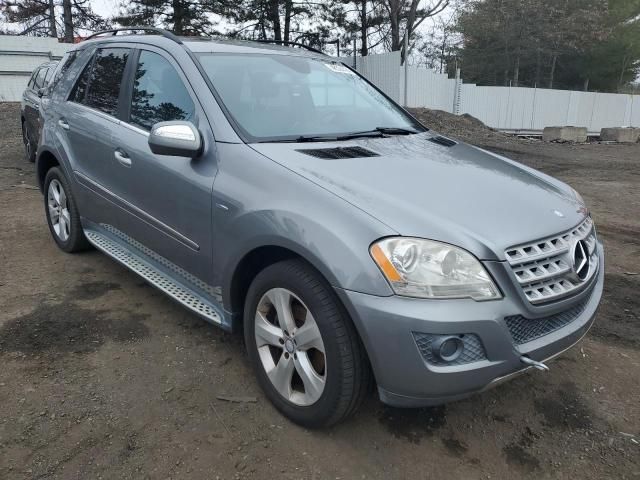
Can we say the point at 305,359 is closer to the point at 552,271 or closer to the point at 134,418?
the point at 134,418

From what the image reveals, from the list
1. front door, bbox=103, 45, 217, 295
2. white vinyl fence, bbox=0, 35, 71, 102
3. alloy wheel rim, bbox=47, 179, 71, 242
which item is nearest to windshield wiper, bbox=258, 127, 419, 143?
front door, bbox=103, 45, 217, 295

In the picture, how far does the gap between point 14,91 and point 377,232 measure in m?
23.9

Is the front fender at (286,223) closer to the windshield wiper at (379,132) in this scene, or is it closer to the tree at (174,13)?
the windshield wiper at (379,132)

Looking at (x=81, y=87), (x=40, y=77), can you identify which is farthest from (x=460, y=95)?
(x=81, y=87)

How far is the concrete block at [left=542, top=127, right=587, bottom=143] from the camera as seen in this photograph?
1944 cm

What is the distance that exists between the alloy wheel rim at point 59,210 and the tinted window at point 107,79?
91 centimetres

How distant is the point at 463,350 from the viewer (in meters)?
2.03

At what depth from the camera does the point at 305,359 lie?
7.79ft

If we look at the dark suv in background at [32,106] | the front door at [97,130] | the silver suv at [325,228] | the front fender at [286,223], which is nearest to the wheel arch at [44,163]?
the front door at [97,130]

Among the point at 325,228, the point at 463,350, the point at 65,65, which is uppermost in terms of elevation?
the point at 65,65

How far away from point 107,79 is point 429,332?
10.3 ft

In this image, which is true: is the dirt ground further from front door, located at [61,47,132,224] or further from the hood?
the hood

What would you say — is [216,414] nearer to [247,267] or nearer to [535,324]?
[247,267]

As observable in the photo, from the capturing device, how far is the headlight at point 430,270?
2.02 m
